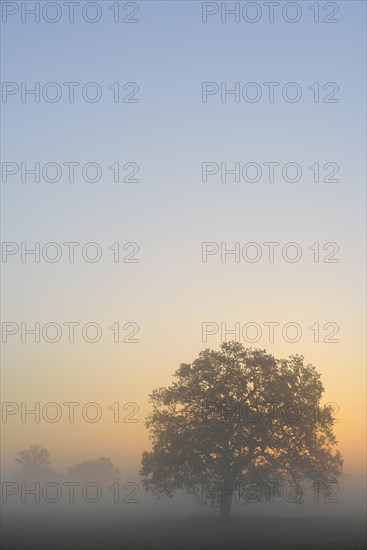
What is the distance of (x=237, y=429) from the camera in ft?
248

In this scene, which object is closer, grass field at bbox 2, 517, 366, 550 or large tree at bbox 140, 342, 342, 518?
grass field at bbox 2, 517, 366, 550

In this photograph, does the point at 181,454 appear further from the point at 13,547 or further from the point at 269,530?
the point at 13,547

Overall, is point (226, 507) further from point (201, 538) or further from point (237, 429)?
point (201, 538)

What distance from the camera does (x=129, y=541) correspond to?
5231cm

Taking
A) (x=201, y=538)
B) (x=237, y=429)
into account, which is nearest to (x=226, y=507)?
(x=237, y=429)

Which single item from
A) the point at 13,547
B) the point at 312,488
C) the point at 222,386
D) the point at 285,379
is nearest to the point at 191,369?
the point at 222,386

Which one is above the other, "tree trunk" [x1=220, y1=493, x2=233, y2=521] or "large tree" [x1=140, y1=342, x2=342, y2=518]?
"large tree" [x1=140, y1=342, x2=342, y2=518]

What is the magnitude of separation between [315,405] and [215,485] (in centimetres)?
1210

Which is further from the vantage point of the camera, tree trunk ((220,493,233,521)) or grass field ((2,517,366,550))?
tree trunk ((220,493,233,521))

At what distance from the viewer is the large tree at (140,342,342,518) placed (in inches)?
2975

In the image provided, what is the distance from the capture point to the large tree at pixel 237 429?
7556 cm

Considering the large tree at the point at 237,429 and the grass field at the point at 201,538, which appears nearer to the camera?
the grass field at the point at 201,538

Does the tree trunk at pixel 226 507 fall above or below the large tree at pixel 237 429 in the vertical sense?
below

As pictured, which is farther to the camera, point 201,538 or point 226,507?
point 226,507
